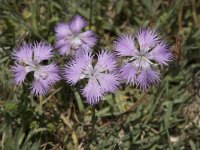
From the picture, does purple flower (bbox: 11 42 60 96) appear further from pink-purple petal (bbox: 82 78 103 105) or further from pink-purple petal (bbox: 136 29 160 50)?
pink-purple petal (bbox: 136 29 160 50)

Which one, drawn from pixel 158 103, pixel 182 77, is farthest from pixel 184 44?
pixel 158 103

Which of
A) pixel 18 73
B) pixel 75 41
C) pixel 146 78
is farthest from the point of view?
pixel 75 41

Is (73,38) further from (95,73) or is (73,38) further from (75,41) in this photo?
(95,73)

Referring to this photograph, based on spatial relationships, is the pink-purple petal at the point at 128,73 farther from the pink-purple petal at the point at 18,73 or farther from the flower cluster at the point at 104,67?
the pink-purple petal at the point at 18,73

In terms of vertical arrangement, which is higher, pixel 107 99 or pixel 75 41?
pixel 75 41

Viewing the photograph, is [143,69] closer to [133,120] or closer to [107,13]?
[133,120]

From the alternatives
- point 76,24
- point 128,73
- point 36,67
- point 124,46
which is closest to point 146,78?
point 128,73

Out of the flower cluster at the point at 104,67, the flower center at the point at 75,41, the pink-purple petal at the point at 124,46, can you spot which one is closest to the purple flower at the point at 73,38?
the flower center at the point at 75,41
